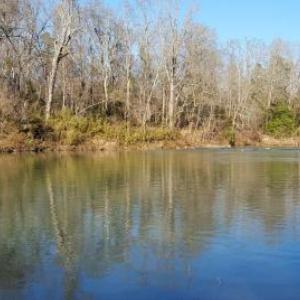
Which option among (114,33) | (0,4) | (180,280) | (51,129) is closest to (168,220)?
(180,280)

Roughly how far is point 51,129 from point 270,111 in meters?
35.6

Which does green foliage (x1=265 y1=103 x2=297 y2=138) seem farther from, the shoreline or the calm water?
the calm water

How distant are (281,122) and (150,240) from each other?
54.7 m

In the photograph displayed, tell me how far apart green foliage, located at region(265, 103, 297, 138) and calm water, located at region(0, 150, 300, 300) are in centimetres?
4216

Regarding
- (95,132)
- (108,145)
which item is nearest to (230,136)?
(108,145)

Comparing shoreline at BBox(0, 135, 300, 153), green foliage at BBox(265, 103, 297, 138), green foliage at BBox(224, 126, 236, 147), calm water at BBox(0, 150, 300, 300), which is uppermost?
green foliage at BBox(265, 103, 297, 138)

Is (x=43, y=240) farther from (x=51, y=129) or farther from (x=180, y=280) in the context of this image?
(x=51, y=129)

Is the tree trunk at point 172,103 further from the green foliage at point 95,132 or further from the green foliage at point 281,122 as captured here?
the green foliage at point 281,122

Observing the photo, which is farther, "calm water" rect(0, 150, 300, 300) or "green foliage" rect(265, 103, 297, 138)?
"green foliage" rect(265, 103, 297, 138)

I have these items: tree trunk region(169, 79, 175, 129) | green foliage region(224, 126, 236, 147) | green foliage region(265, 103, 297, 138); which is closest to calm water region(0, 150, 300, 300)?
green foliage region(224, 126, 236, 147)

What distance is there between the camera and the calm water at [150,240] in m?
6.26

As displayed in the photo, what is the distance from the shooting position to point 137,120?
47625mm

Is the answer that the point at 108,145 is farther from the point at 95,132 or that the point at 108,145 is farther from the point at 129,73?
the point at 129,73

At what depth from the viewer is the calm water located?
20.5 ft
